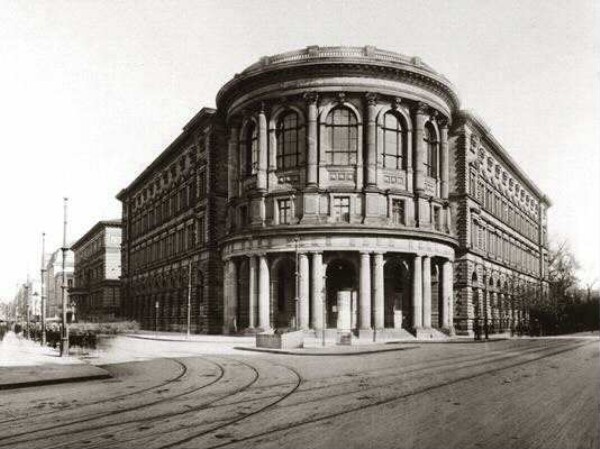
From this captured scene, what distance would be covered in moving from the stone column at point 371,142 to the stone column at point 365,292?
5531 millimetres

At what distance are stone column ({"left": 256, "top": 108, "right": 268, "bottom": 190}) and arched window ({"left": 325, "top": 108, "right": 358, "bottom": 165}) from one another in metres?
4.91

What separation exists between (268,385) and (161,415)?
5127mm

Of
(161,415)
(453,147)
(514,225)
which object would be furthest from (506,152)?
(161,415)

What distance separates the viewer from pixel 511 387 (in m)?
16.8

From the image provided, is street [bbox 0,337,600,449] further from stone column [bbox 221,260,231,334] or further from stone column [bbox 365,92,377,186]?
stone column [bbox 221,260,231,334]

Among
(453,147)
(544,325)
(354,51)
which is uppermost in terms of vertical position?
(354,51)

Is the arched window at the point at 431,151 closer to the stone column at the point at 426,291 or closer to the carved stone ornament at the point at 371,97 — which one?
the carved stone ornament at the point at 371,97

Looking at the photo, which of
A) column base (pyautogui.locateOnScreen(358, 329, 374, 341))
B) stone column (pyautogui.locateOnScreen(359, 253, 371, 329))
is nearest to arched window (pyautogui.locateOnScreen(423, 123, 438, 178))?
stone column (pyautogui.locateOnScreen(359, 253, 371, 329))

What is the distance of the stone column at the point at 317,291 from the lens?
4569cm

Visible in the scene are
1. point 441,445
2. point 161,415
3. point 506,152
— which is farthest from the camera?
point 506,152

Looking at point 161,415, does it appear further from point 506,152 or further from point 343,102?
point 506,152

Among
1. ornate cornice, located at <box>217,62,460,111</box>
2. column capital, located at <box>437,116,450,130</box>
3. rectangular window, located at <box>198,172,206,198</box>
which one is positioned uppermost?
ornate cornice, located at <box>217,62,460,111</box>

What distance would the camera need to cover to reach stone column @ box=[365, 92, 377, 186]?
4703 centimetres

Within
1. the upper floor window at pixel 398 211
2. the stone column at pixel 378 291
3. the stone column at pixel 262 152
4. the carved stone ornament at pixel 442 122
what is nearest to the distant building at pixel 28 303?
the stone column at pixel 262 152
